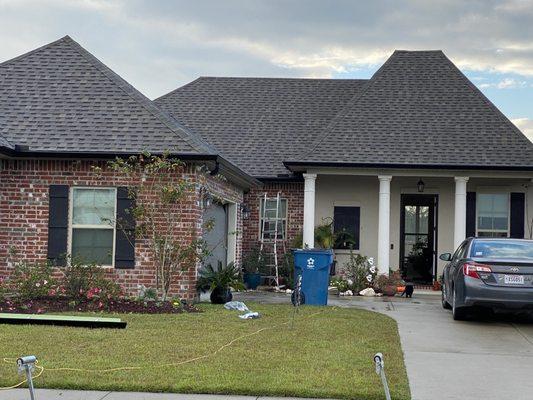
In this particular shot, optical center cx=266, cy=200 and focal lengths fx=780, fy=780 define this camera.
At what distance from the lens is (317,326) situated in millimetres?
11406

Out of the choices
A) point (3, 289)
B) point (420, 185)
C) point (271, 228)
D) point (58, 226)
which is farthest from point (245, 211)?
point (3, 289)

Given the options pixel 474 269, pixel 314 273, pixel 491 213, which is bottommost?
pixel 314 273

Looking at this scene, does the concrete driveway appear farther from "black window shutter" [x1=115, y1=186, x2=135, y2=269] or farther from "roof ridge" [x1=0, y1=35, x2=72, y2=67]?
"roof ridge" [x1=0, y1=35, x2=72, y2=67]

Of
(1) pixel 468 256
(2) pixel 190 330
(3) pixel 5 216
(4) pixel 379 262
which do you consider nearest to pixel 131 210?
(3) pixel 5 216

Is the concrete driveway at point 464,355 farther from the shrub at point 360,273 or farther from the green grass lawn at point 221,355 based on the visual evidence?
the shrub at point 360,273

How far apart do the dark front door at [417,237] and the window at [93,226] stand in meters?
9.38

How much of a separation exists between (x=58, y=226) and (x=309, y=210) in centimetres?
717

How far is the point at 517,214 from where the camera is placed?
20547 millimetres

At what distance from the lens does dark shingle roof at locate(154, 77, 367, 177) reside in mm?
22828

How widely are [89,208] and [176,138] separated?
6.92 ft

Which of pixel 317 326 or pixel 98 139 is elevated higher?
pixel 98 139

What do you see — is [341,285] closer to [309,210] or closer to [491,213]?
[309,210]

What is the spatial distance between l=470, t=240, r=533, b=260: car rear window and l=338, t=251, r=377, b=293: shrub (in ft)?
19.2

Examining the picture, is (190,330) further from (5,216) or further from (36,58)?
(36,58)
